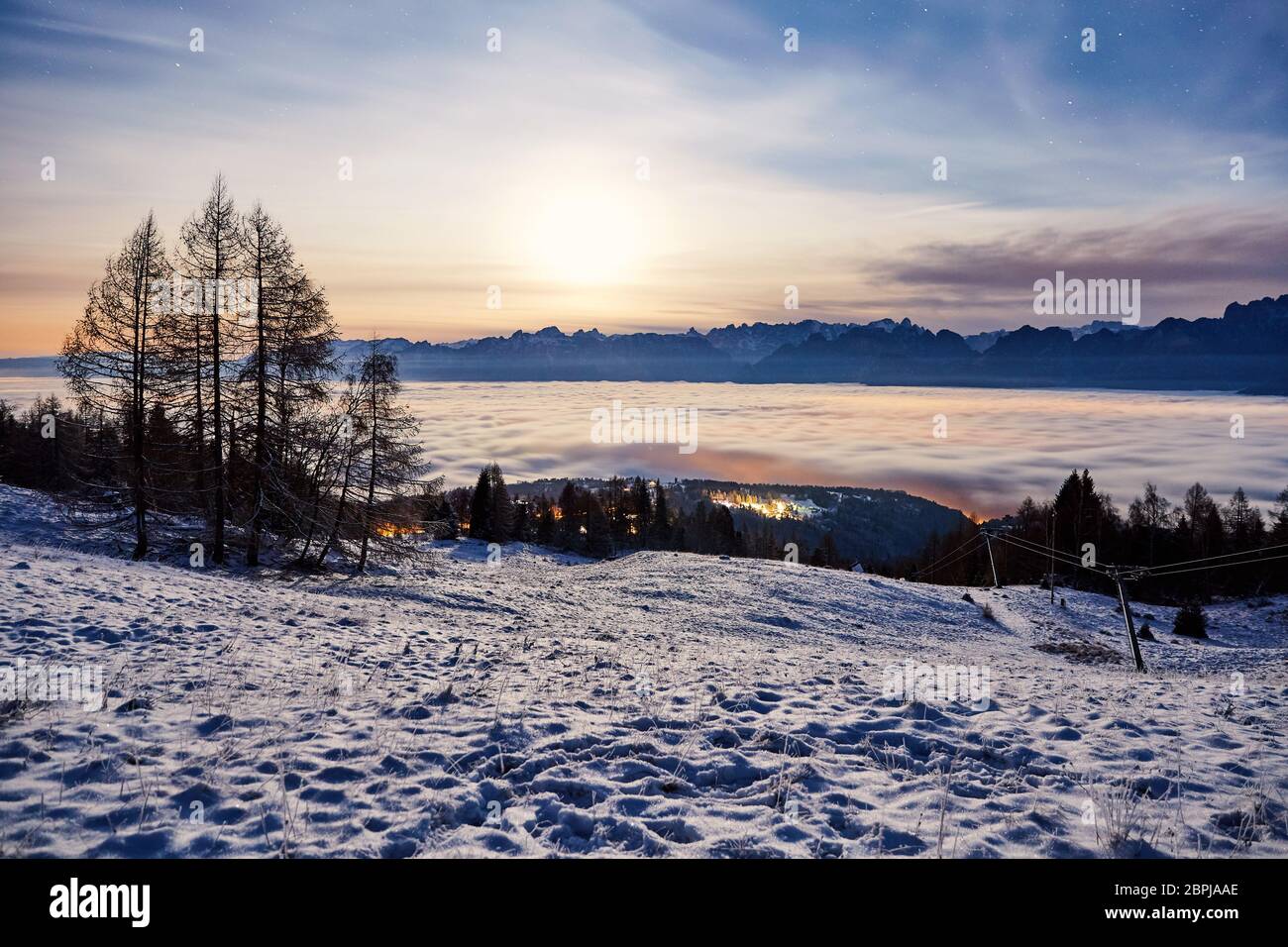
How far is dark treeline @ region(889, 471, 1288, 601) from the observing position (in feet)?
208

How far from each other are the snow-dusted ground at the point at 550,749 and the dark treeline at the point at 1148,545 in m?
55.1

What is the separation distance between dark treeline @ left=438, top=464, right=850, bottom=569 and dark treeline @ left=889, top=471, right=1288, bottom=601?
23406mm

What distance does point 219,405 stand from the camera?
20344 millimetres

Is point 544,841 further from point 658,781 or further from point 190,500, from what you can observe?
point 190,500

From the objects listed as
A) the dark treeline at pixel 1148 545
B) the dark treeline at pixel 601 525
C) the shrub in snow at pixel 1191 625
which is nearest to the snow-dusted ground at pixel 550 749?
the shrub in snow at pixel 1191 625

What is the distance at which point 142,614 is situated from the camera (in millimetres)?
10922

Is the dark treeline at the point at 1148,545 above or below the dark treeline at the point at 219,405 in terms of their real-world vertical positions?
below

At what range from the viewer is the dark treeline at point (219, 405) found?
65.0 feet

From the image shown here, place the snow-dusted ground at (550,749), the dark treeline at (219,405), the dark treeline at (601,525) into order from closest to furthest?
the snow-dusted ground at (550,749) < the dark treeline at (219,405) < the dark treeline at (601,525)

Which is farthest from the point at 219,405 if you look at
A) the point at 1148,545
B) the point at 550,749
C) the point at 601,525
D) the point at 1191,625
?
the point at 1148,545

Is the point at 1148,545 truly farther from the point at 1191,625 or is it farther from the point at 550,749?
the point at 550,749

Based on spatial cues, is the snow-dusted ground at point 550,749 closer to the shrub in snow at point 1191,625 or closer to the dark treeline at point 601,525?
the shrub in snow at point 1191,625
